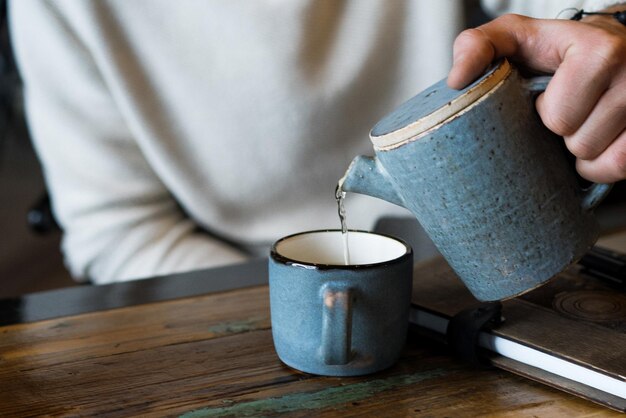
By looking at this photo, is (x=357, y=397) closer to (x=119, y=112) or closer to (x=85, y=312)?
(x=85, y=312)

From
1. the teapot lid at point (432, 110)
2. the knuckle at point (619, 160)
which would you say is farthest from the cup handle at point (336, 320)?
the knuckle at point (619, 160)

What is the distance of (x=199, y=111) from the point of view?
3.65ft

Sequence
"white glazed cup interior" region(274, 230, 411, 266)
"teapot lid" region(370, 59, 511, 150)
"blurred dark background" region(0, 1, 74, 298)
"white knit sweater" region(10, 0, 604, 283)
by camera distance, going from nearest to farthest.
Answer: "teapot lid" region(370, 59, 511, 150) < "white glazed cup interior" region(274, 230, 411, 266) < "white knit sweater" region(10, 0, 604, 283) < "blurred dark background" region(0, 1, 74, 298)

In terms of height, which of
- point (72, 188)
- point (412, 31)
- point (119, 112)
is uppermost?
point (412, 31)

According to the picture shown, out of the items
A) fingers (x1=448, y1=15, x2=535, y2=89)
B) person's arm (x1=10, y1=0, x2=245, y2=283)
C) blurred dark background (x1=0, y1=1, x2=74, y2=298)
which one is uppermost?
fingers (x1=448, y1=15, x2=535, y2=89)

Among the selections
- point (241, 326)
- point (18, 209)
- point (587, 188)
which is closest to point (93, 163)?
point (241, 326)

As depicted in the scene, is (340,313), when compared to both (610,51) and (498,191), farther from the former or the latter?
(610,51)

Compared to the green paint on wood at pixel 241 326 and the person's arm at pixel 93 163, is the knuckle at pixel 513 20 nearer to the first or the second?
the green paint on wood at pixel 241 326

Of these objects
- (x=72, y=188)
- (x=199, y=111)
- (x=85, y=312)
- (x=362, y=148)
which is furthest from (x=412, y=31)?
(x=85, y=312)

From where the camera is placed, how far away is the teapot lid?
1.61ft

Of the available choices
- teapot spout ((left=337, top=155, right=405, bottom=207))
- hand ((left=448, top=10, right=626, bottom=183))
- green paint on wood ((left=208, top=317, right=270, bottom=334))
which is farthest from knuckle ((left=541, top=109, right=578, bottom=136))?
green paint on wood ((left=208, top=317, right=270, bottom=334))

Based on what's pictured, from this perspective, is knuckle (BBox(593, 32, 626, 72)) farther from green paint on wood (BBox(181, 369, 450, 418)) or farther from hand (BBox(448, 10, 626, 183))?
green paint on wood (BBox(181, 369, 450, 418))

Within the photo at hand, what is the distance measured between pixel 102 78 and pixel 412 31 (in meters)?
0.47

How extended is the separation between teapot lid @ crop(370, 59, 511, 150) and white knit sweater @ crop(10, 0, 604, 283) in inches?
22.9
